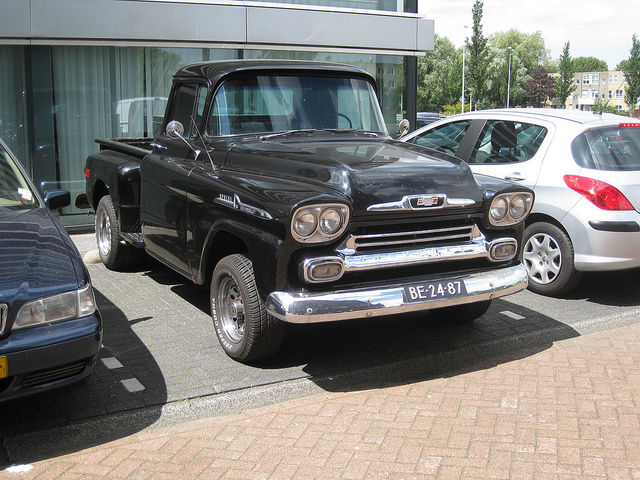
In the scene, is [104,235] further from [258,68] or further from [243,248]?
[243,248]

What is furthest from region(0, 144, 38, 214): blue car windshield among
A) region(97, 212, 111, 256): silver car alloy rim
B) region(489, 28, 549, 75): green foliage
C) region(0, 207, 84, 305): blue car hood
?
region(489, 28, 549, 75): green foliage

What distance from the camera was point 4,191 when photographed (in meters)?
4.70

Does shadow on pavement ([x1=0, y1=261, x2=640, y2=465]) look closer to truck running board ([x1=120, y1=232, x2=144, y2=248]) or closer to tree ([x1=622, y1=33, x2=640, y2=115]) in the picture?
truck running board ([x1=120, y1=232, x2=144, y2=248])

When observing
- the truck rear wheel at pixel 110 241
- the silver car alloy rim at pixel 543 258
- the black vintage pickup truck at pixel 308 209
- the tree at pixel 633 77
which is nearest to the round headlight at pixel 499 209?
the black vintage pickup truck at pixel 308 209

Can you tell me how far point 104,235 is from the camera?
7539mm

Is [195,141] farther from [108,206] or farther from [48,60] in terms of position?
[48,60]

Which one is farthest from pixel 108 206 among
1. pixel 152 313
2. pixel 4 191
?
pixel 4 191

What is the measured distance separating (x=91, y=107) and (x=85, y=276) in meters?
7.26

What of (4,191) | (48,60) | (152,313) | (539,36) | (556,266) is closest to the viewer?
(4,191)

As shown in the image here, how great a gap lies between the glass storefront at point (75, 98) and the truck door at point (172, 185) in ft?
14.8

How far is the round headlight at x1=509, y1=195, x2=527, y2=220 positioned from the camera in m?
4.80

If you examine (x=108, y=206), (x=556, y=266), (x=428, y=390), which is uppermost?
(x=108, y=206)

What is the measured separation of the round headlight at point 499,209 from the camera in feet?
15.5

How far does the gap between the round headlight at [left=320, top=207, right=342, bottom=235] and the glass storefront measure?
6.92m
